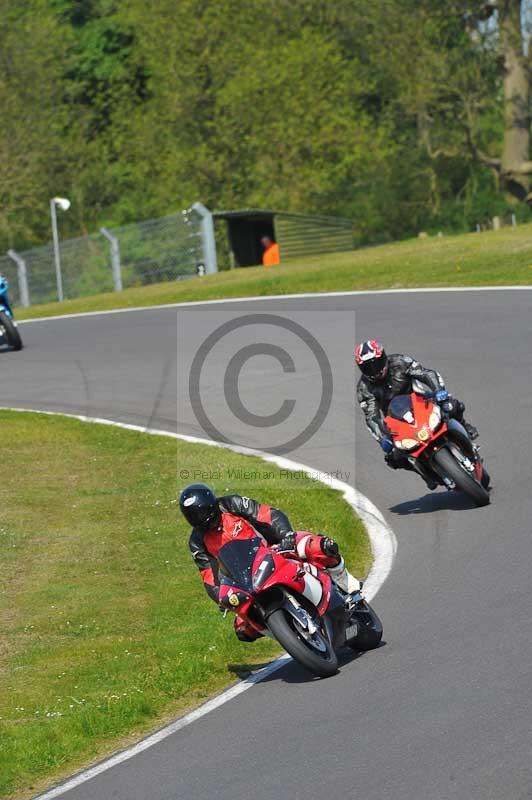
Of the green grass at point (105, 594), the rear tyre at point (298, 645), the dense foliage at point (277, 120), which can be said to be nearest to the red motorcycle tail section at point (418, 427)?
the green grass at point (105, 594)

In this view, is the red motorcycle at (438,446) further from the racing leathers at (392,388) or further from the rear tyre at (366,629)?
the rear tyre at (366,629)

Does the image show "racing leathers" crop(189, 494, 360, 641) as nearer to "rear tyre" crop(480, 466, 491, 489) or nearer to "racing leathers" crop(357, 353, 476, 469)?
"rear tyre" crop(480, 466, 491, 489)

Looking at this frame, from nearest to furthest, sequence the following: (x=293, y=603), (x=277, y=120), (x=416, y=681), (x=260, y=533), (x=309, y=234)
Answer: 1. (x=416, y=681)
2. (x=293, y=603)
3. (x=260, y=533)
4. (x=309, y=234)
5. (x=277, y=120)

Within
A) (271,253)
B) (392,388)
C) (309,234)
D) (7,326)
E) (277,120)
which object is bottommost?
(392,388)

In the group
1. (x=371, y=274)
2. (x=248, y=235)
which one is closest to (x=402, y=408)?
(x=371, y=274)

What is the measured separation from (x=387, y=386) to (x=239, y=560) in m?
4.61

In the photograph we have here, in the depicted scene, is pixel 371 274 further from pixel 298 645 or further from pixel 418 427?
pixel 298 645

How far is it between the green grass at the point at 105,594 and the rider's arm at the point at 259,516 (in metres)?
0.93

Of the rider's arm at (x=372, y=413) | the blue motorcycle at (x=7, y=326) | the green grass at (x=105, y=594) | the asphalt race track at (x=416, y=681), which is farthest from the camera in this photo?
the blue motorcycle at (x=7, y=326)

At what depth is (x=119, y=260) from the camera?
3709 centimetres

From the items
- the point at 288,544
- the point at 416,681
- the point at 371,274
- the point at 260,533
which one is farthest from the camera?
the point at 371,274

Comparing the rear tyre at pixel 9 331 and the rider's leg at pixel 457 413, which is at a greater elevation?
the rear tyre at pixel 9 331

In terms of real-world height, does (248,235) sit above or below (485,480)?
above

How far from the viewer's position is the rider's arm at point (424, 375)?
12.5 metres
